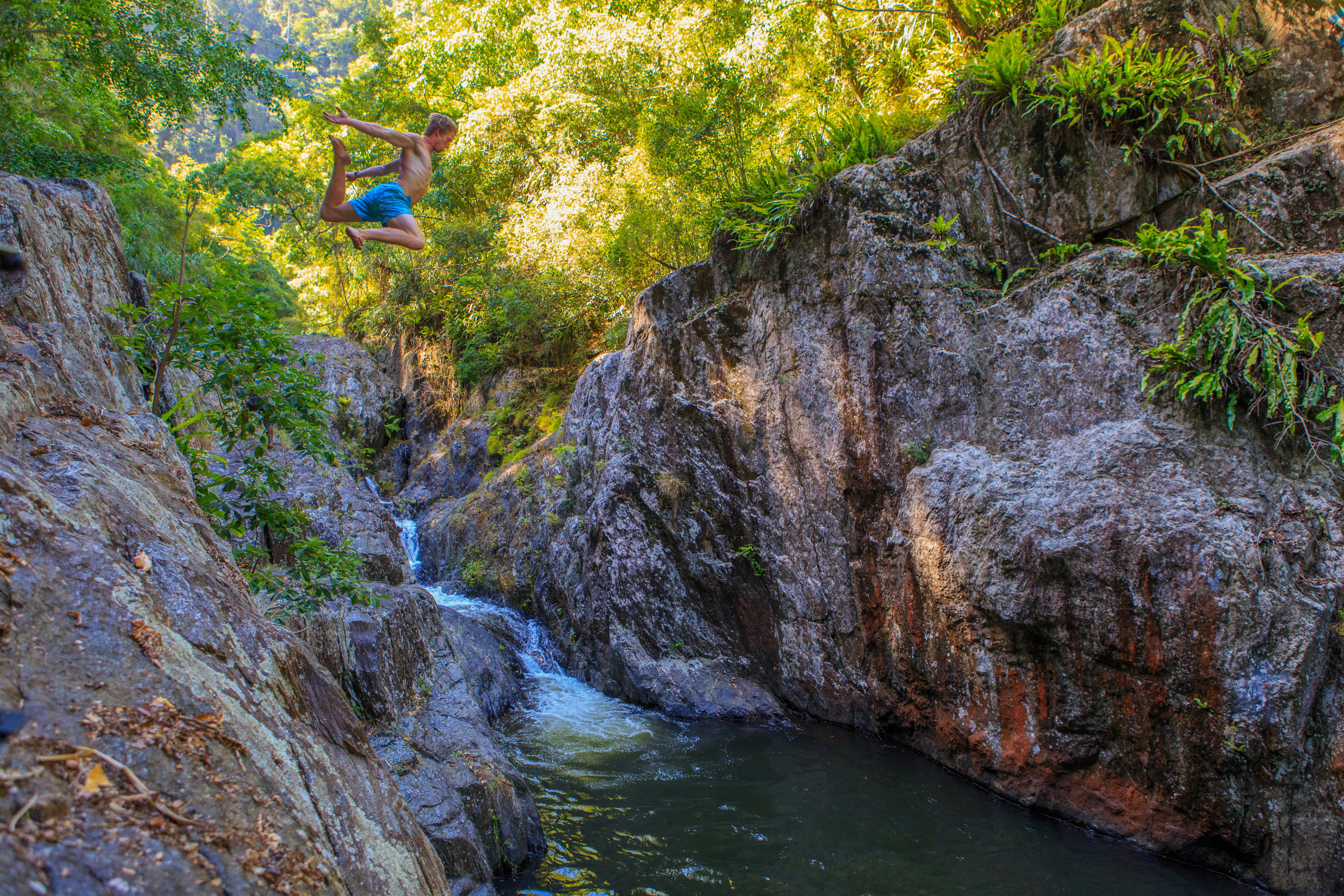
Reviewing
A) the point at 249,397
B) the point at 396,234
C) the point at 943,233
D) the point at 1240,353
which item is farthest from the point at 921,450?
the point at 249,397

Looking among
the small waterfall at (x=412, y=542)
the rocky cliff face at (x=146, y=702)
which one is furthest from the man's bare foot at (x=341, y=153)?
the small waterfall at (x=412, y=542)

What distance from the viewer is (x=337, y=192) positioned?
466cm

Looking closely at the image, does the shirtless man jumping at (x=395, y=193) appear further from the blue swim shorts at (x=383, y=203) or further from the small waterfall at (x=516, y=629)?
the small waterfall at (x=516, y=629)

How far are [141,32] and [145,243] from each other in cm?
322

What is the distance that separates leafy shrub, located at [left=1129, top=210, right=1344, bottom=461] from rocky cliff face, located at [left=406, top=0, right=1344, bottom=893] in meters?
0.16

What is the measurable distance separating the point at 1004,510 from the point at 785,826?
323 centimetres

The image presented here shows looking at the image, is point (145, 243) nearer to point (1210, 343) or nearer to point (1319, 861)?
point (1210, 343)

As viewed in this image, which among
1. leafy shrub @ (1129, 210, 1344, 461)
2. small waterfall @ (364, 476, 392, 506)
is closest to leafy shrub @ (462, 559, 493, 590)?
small waterfall @ (364, 476, 392, 506)

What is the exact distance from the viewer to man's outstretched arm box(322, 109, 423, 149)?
3988 millimetres

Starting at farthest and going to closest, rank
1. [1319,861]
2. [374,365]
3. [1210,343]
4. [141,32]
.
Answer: [374,365]
[141,32]
[1210,343]
[1319,861]

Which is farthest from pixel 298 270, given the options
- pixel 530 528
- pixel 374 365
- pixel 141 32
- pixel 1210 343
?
pixel 1210 343

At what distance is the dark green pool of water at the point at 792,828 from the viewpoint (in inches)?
188

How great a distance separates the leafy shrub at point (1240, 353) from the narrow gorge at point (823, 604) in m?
0.14

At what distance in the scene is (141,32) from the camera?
880 centimetres
